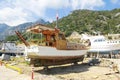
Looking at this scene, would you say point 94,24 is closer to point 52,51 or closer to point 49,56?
point 52,51

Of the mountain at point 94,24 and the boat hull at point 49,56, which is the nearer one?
the boat hull at point 49,56

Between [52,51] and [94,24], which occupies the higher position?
[94,24]

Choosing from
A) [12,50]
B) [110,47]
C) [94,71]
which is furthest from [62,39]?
[12,50]

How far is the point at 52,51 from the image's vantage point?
20.9 metres

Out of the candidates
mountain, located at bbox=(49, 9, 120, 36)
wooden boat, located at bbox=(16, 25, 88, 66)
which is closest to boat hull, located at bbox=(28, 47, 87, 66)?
wooden boat, located at bbox=(16, 25, 88, 66)

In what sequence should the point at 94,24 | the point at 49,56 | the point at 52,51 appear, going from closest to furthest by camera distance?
1. the point at 49,56
2. the point at 52,51
3. the point at 94,24

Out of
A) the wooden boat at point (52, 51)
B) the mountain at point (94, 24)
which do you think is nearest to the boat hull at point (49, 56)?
the wooden boat at point (52, 51)

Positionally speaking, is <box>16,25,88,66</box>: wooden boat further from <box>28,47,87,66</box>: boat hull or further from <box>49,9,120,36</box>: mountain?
<box>49,9,120,36</box>: mountain

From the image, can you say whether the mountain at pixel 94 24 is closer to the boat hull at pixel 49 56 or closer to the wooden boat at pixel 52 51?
the wooden boat at pixel 52 51

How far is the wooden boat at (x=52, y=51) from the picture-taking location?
794 inches

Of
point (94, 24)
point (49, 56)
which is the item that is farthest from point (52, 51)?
point (94, 24)

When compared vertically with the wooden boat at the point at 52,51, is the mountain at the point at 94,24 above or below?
above

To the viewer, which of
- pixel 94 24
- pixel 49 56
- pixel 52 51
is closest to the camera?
pixel 49 56

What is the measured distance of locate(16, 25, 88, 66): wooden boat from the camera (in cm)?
2017
